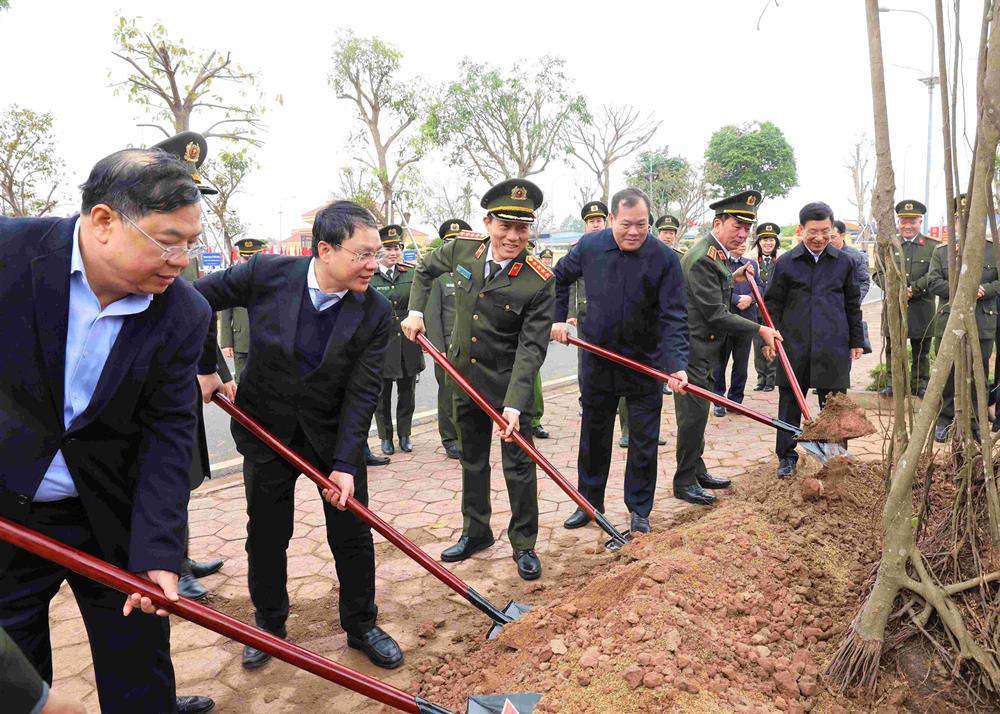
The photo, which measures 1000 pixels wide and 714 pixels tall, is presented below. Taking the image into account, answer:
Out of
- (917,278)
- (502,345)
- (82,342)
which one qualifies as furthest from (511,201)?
(917,278)

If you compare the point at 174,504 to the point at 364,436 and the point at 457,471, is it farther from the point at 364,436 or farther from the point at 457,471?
the point at 457,471

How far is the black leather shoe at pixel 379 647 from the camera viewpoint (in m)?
3.05

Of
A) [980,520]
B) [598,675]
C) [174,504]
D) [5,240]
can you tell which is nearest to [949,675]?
[980,520]

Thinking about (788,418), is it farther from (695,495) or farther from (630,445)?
(630,445)

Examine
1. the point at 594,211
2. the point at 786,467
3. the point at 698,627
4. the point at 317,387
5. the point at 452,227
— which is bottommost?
the point at 786,467

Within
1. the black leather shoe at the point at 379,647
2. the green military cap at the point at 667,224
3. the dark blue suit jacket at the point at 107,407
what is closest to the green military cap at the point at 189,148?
the dark blue suit jacket at the point at 107,407

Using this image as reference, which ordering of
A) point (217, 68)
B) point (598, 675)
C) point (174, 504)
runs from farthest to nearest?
point (217, 68), point (598, 675), point (174, 504)

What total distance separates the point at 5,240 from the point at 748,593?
9.47 ft

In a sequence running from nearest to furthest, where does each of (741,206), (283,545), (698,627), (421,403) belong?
(698,627)
(283,545)
(741,206)
(421,403)

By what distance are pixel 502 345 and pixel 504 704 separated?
7.34 ft

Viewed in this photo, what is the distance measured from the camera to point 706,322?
5.37 metres

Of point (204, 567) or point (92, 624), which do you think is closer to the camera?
point (92, 624)

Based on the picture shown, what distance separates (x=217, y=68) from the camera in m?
16.2

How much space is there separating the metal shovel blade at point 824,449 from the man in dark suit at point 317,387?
300 centimetres
